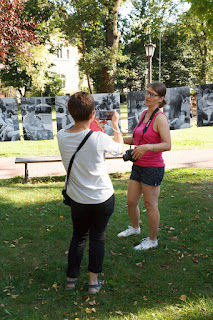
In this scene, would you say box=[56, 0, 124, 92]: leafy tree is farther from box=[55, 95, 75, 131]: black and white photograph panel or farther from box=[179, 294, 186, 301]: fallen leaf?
box=[179, 294, 186, 301]: fallen leaf

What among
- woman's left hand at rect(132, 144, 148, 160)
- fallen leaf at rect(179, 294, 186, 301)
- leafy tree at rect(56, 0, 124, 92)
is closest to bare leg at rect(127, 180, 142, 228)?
woman's left hand at rect(132, 144, 148, 160)

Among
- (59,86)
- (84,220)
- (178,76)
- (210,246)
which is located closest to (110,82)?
(210,246)

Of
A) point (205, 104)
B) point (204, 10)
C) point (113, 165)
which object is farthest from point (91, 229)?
point (205, 104)

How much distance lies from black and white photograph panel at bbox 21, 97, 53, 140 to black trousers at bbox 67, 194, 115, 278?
20.8 feet

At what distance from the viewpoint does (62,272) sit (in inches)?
149

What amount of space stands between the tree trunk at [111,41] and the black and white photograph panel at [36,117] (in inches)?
227

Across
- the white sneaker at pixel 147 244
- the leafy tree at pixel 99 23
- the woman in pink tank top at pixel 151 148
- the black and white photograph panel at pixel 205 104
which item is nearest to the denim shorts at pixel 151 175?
the woman in pink tank top at pixel 151 148

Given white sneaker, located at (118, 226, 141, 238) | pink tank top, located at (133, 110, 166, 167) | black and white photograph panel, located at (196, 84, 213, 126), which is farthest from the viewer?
black and white photograph panel, located at (196, 84, 213, 126)

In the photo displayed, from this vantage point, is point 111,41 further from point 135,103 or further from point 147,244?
point 147,244

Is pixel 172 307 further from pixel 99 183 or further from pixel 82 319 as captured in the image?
pixel 99 183

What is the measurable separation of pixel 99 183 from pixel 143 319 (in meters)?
1.22

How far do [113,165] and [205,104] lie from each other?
316cm

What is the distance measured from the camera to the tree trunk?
13711 mm

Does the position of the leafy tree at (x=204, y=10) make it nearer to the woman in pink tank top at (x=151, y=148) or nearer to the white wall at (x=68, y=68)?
the woman in pink tank top at (x=151, y=148)
